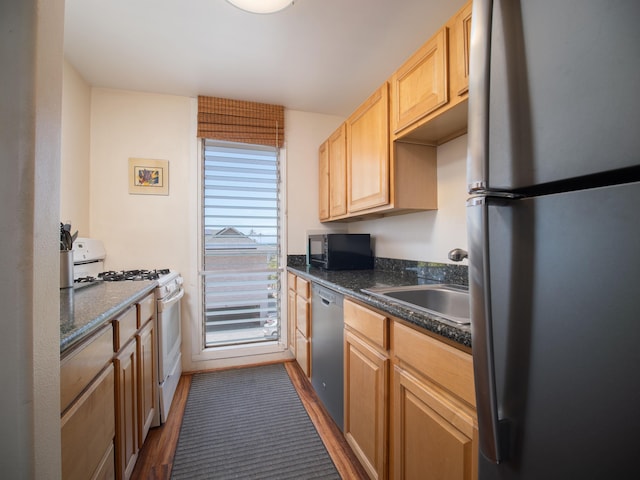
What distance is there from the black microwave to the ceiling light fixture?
1493 mm

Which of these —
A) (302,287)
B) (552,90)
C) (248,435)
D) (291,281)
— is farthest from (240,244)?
(552,90)

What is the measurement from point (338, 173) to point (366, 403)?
1.75 meters

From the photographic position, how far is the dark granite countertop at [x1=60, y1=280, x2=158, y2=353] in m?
0.80

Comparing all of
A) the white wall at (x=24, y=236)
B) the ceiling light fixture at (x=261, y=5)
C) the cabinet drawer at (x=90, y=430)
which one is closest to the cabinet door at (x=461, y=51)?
the ceiling light fixture at (x=261, y=5)

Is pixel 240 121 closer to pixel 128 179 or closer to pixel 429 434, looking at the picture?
pixel 128 179

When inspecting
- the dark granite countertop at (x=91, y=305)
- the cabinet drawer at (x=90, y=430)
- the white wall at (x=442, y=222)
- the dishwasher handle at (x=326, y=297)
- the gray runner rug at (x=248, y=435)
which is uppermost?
the white wall at (x=442, y=222)

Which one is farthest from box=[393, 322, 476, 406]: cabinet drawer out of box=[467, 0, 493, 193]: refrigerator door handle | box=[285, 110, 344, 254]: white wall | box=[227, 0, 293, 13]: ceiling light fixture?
box=[285, 110, 344, 254]: white wall

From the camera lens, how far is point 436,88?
1247 millimetres

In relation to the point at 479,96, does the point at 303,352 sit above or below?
below

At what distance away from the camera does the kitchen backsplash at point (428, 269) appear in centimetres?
154

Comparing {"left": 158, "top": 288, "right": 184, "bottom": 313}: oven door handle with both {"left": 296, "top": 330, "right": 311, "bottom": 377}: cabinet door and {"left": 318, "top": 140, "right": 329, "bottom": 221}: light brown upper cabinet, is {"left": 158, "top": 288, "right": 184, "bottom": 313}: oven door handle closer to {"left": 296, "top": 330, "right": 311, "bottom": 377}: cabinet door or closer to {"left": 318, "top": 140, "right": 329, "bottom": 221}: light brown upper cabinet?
{"left": 296, "top": 330, "right": 311, "bottom": 377}: cabinet door

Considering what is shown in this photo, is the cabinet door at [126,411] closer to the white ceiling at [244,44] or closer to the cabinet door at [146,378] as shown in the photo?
the cabinet door at [146,378]

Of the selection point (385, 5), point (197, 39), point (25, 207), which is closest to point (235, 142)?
point (197, 39)

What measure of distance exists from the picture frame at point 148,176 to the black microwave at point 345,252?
152 centimetres
